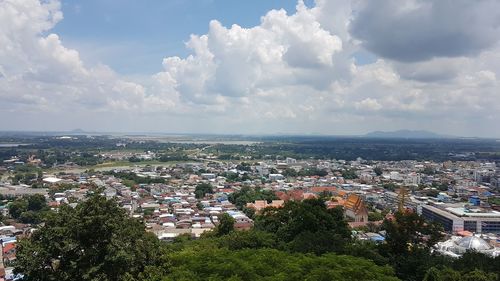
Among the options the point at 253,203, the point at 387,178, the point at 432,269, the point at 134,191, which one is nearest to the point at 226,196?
the point at 253,203

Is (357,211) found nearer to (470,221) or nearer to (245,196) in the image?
(470,221)

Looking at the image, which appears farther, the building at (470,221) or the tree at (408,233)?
the building at (470,221)

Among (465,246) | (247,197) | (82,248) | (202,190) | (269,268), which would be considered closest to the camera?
(269,268)

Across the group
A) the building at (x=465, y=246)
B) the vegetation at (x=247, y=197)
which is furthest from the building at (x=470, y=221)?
the vegetation at (x=247, y=197)

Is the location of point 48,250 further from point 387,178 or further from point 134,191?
point 387,178

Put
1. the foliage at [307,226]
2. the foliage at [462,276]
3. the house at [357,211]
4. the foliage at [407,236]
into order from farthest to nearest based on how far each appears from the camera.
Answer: the house at [357,211] < the foliage at [407,236] < the foliage at [307,226] < the foliage at [462,276]

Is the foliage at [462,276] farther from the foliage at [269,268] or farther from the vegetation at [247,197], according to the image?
the vegetation at [247,197]

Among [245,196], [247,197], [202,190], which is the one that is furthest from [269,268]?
[202,190]
